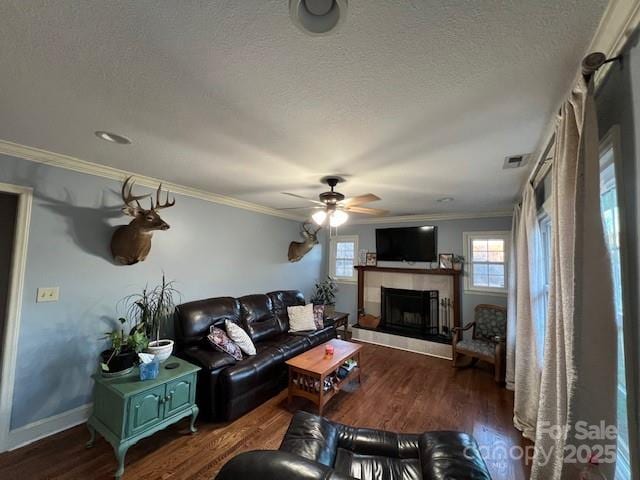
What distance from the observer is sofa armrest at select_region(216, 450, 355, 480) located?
2.99 ft

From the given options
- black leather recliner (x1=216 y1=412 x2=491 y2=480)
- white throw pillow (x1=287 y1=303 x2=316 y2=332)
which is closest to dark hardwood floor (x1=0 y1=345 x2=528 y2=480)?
black leather recliner (x1=216 y1=412 x2=491 y2=480)

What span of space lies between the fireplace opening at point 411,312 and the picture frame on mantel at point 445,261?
1.70ft

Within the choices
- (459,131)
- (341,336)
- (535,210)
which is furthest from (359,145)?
(341,336)

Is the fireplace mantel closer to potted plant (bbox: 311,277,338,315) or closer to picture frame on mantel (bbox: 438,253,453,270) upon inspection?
picture frame on mantel (bbox: 438,253,453,270)

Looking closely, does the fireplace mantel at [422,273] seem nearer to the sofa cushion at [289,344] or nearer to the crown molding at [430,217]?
the crown molding at [430,217]

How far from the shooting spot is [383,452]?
162 centimetres

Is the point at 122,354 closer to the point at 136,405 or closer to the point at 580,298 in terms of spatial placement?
the point at 136,405

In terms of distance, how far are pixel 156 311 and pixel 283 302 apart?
202 centimetres

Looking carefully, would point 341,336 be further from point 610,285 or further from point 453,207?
point 610,285

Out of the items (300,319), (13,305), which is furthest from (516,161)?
(13,305)

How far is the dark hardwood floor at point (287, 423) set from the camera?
197cm

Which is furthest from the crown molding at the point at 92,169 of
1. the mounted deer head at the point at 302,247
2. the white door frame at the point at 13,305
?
the mounted deer head at the point at 302,247

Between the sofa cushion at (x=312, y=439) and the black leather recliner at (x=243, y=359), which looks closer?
the sofa cushion at (x=312, y=439)

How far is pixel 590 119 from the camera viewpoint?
1.01m
